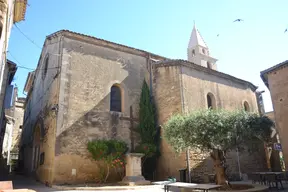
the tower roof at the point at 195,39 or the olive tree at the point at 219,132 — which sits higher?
the tower roof at the point at 195,39

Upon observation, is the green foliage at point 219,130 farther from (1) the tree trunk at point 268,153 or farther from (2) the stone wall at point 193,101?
(1) the tree trunk at point 268,153

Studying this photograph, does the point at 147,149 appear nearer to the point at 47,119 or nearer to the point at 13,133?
the point at 47,119

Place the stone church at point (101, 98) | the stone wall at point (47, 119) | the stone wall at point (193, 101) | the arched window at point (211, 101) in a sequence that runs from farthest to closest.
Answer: the arched window at point (211, 101), the stone wall at point (193, 101), the stone wall at point (47, 119), the stone church at point (101, 98)

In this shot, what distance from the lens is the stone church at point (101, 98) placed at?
1327cm

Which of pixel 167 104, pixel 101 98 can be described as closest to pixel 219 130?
pixel 167 104

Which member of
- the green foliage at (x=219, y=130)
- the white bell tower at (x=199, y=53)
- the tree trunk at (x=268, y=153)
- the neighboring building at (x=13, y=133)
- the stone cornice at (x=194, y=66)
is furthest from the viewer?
the white bell tower at (x=199, y=53)

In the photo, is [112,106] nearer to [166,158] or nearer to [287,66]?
[166,158]

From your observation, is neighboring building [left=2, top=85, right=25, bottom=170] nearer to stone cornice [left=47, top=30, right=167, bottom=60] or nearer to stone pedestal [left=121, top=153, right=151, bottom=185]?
stone cornice [left=47, top=30, right=167, bottom=60]

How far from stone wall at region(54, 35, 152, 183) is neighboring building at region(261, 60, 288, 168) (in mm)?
8397

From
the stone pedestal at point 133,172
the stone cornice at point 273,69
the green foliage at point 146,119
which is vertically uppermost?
→ the stone cornice at point 273,69

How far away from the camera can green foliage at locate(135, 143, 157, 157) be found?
14.5m

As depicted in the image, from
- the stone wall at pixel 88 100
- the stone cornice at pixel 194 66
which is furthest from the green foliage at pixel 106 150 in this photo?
the stone cornice at pixel 194 66

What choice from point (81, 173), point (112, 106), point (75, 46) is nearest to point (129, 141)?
point (112, 106)

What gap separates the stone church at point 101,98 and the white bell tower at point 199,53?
42.8 feet
